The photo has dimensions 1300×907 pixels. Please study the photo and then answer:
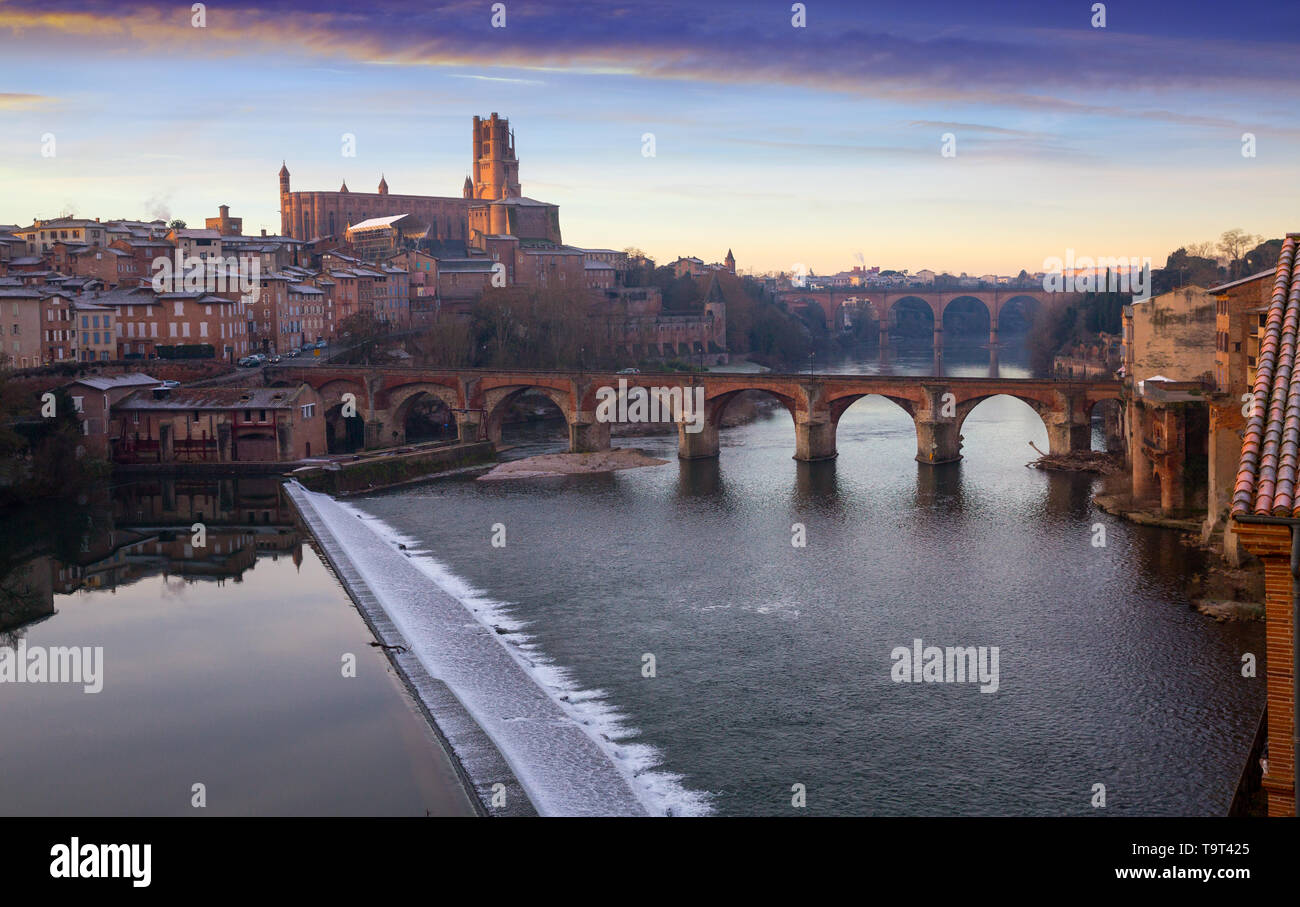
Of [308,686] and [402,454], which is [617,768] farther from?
[402,454]

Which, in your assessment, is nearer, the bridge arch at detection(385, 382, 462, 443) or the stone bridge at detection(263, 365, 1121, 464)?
the stone bridge at detection(263, 365, 1121, 464)

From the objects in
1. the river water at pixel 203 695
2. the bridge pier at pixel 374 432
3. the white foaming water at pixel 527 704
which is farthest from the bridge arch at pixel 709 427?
the white foaming water at pixel 527 704

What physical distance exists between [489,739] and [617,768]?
227cm

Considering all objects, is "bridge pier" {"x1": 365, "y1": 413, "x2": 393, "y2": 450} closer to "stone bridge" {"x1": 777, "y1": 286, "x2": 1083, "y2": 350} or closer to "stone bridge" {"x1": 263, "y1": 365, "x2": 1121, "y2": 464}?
"stone bridge" {"x1": 263, "y1": 365, "x2": 1121, "y2": 464}

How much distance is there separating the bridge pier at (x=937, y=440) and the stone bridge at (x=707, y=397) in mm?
36

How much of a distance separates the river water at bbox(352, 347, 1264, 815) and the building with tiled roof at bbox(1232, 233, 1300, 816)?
27.4 ft

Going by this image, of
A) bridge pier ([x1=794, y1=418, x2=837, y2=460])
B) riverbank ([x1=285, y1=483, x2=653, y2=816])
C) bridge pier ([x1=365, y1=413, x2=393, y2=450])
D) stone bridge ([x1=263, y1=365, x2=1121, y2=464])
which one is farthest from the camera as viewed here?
bridge pier ([x1=365, y1=413, x2=393, y2=450])

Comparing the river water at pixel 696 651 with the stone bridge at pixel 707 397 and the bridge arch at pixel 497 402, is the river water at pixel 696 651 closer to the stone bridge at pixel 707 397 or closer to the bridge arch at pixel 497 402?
the stone bridge at pixel 707 397

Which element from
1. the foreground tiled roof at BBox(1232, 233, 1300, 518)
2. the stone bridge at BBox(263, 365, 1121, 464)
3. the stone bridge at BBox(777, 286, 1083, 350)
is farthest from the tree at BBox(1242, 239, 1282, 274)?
the foreground tiled roof at BBox(1232, 233, 1300, 518)

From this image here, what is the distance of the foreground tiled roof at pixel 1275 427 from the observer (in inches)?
278

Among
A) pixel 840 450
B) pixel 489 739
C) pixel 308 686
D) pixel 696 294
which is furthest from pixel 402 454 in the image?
pixel 696 294

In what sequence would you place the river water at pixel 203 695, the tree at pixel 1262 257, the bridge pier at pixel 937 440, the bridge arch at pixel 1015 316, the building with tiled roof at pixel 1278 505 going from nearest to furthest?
the building with tiled roof at pixel 1278 505 < the river water at pixel 203 695 < the bridge pier at pixel 937 440 < the tree at pixel 1262 257 < the bridge arch at pixel 1015 316

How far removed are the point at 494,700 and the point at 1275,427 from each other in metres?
15.3

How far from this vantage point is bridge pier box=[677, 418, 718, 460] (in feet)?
163
